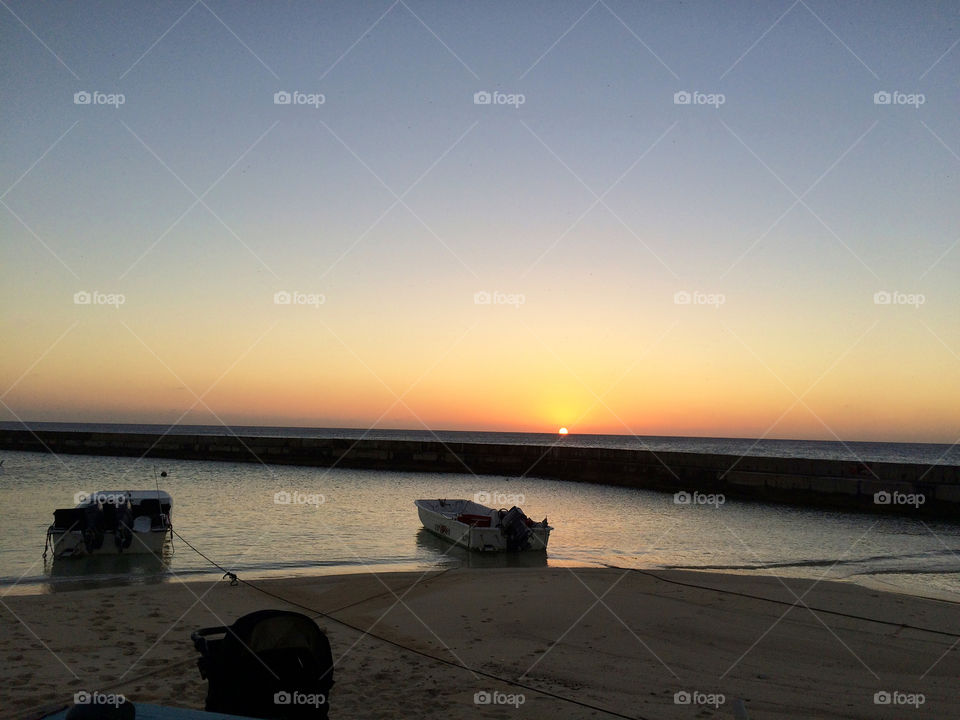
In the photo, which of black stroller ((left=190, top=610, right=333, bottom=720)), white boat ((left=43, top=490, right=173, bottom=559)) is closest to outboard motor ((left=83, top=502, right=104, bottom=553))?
white boat ((left=43, top=490, right=173, bottom=559))

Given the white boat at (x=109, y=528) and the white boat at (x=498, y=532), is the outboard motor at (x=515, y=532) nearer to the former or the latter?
the white boat at (x=498, y=532)

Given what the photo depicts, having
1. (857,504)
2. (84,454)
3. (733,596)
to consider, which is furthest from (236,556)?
(84,454)

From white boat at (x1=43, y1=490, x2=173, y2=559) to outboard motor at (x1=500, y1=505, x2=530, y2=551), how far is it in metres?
8.88

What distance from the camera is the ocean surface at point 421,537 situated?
1697cm

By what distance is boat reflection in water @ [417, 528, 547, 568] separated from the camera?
61.5 feet

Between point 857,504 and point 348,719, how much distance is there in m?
35.7

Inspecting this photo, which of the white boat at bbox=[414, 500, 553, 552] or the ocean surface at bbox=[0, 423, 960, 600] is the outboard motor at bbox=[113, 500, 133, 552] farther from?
the white boat at bbox=[414, 500, 553, 552]

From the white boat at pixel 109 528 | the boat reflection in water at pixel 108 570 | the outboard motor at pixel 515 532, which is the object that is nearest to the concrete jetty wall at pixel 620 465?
the outboard motor at pixel 515 532

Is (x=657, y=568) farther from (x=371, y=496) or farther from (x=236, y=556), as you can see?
(x=371, y=496)

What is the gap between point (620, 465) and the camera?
178 ft

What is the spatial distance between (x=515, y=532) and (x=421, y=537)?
4454 mm

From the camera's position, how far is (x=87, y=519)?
17.3 metres

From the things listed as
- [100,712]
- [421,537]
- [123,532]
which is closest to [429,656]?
[100,712]

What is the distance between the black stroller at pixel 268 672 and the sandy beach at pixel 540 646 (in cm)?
240
